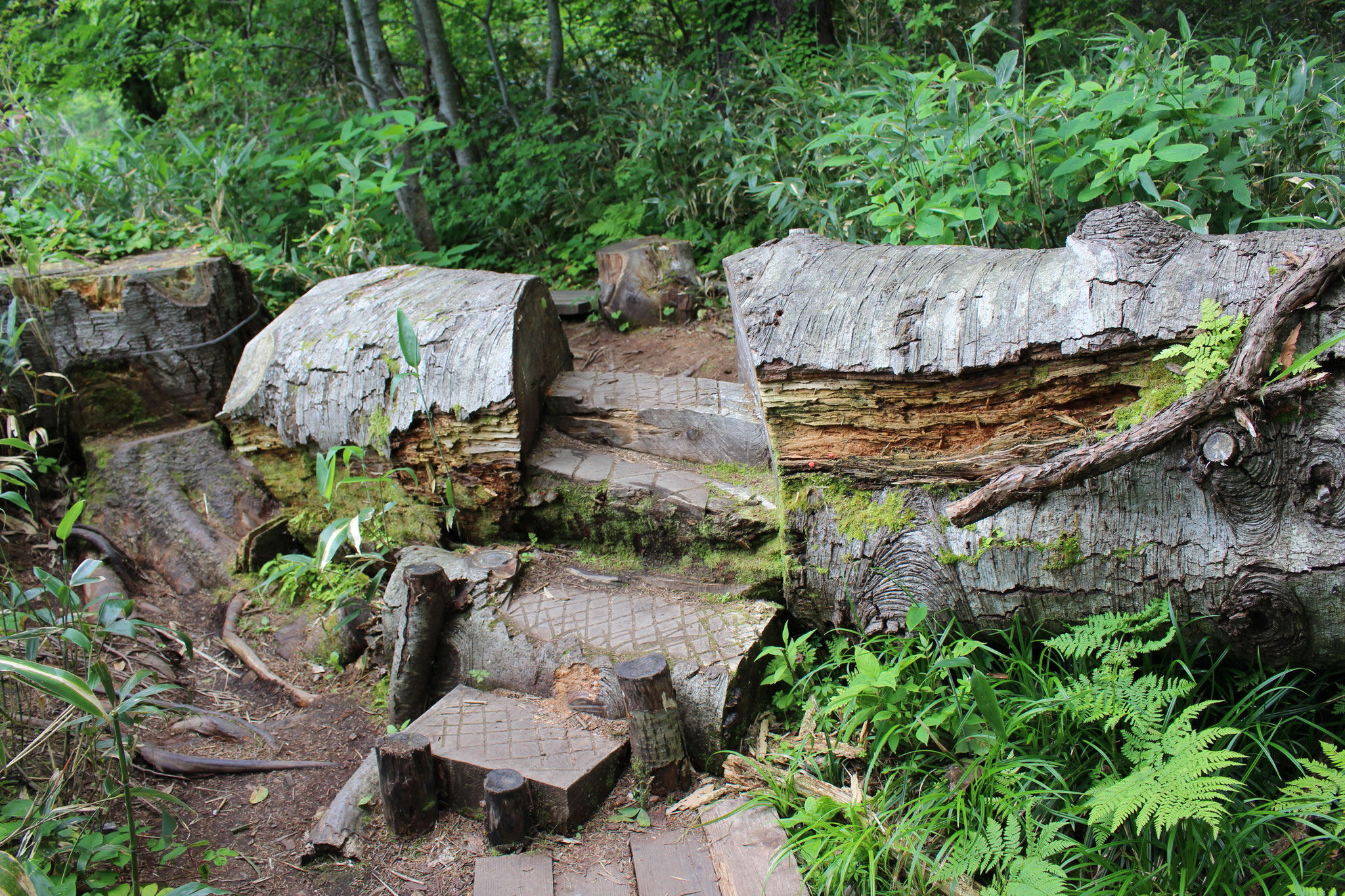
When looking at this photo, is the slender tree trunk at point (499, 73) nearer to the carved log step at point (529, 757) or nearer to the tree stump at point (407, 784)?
the carved log step at point (529, 757)

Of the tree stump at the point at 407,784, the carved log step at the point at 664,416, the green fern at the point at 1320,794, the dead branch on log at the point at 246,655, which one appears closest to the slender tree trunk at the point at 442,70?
the carved log step at the point at 664,416

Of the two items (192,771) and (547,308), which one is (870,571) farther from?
(192,771)

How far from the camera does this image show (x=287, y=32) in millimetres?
7227

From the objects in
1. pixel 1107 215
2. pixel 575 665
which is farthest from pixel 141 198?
pixel 1107 215

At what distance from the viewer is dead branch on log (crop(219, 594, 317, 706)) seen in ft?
10.7

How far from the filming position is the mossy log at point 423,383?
11.0 ft

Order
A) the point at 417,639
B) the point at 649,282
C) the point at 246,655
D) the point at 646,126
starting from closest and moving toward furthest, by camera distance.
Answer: the point at 417,639 → the point at 246,655 → the point at 649,282 → the point at 646,126

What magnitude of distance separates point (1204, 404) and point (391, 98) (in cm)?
557

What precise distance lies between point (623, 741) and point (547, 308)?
208 centimetres

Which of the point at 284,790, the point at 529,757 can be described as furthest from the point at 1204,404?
the point at 284,790

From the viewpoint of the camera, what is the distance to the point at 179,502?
4.14 metres

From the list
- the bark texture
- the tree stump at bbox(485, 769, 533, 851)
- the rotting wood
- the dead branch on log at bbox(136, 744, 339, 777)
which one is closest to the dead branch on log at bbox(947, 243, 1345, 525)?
the bark texture

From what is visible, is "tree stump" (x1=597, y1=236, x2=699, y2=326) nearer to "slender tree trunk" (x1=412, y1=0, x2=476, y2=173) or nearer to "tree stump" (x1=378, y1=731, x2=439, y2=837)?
"slender tree trunk" (x1=412, y1=0, x2=476, y2=173)

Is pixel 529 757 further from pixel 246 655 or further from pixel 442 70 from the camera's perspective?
pixel 442 70
